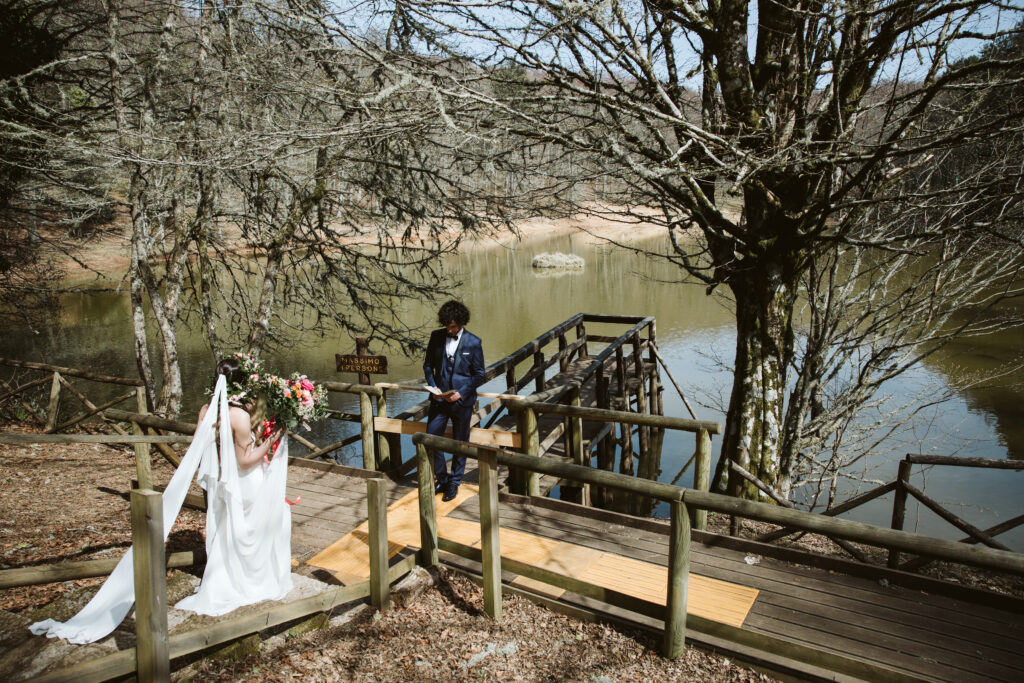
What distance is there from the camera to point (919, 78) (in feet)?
25.4

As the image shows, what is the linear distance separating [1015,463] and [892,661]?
2214 mm

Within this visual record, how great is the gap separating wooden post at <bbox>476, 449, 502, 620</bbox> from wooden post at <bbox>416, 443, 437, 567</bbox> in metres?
0.54

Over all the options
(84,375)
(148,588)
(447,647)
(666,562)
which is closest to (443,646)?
(447,647)

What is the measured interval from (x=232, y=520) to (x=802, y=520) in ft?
10.9

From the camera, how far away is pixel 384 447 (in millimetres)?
6633

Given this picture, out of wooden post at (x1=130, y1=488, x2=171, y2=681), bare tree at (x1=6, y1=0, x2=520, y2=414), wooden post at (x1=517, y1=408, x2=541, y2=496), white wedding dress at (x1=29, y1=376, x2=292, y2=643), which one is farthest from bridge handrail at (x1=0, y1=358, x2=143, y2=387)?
wooden post at (x1=130, y1=488, x2=171, y2=681)

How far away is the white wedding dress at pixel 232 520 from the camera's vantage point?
13.1ft

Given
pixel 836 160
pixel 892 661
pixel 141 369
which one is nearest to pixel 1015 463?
pixel 892 661

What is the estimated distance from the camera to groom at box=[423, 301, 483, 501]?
5855mm

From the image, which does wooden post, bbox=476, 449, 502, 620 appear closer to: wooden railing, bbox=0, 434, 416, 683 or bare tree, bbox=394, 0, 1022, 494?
wooden railing, bbox=0, 434, 416, 683

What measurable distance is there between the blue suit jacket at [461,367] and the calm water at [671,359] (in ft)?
12.7

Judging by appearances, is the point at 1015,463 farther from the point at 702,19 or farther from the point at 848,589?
the point at 702,19

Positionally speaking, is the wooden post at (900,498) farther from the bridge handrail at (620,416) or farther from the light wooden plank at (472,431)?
the light wooden plank at (472,431)

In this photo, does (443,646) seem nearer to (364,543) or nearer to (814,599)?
(364,543)
